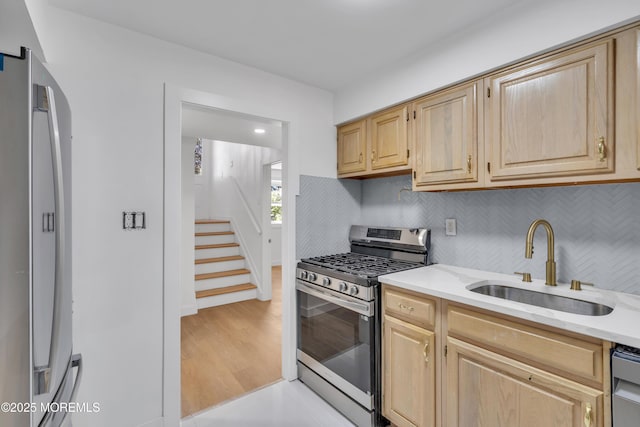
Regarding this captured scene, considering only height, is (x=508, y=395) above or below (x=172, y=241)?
below

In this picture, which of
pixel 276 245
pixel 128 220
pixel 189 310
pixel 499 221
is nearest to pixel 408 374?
pixel 499 221

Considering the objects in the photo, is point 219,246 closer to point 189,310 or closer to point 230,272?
point 230,272

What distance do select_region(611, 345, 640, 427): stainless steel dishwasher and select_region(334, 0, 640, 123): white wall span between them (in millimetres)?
1286

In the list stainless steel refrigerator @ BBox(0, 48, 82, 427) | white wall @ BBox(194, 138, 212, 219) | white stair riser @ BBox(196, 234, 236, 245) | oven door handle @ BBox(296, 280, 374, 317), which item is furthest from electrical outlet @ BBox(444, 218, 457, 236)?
white wall @ BBox(194, 138, 212, 219)

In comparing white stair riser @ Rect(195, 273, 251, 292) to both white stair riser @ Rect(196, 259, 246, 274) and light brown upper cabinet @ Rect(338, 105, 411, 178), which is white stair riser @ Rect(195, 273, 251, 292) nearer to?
white stair riser @ Rect(196, 259, 246, 274)

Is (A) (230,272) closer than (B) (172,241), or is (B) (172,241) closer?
(B) (172,241)

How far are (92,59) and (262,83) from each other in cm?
101

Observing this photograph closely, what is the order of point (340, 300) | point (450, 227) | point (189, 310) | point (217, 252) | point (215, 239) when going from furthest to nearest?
point (215, 239) < point (217, 252) < point (189, 310) < point (450, 227) < point (340, 300)

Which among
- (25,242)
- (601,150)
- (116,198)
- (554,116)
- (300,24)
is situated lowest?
(25,242)

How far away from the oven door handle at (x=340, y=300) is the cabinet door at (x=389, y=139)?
995mm

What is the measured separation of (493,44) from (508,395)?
1.71 metres

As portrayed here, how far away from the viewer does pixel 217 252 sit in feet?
15.7

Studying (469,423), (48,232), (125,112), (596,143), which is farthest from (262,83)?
(469,423)

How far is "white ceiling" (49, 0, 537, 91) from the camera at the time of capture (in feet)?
4.95
